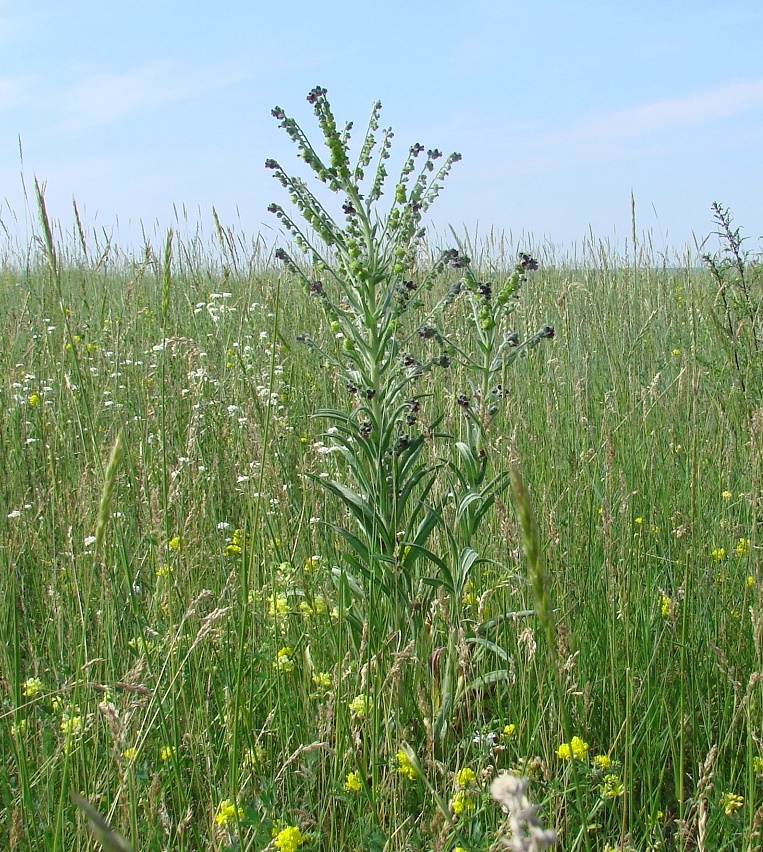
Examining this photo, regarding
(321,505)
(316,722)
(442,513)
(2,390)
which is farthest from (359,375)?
(2,390)

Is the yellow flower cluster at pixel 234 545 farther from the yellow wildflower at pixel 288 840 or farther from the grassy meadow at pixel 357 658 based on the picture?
the yellow wildflower at pixel 288 840

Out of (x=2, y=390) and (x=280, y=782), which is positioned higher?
(x=2, y=390)

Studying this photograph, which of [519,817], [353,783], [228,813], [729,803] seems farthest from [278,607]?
[519,817]

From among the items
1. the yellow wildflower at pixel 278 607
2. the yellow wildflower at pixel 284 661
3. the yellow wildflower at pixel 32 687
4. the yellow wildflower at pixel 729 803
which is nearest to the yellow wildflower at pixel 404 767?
the yellow wildflower at pixel 284 661

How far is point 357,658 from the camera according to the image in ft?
5.56

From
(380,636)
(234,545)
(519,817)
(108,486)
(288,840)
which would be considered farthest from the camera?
(234,545)

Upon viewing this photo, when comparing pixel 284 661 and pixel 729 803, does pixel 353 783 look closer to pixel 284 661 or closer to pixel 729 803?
pixel 284 661

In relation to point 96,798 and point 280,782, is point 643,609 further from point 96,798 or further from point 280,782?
point 96,798

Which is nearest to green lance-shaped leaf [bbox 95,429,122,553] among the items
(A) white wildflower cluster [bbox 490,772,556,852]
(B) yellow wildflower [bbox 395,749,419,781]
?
(A) white wildflower cluster [bbox 490,772,556,852]

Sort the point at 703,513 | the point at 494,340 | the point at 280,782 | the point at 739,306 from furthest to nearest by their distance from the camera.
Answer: the point at 739,306
the point at 703,513
the point at 494,340
the point at 280,782

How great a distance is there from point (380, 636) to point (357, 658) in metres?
0.07

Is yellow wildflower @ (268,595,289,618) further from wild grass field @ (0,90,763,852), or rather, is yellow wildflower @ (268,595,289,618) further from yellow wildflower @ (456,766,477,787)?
yellow wildflower @ (456,766,477,787)

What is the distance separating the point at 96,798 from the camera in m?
1.25

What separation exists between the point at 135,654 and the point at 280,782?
0.52 m
